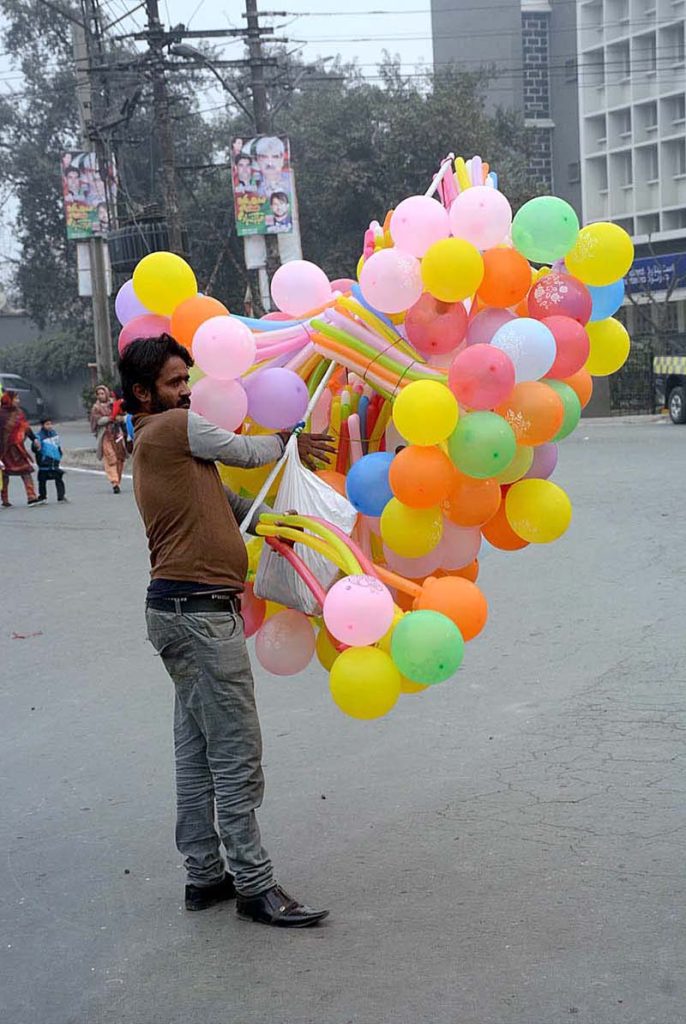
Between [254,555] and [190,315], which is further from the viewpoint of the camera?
[254,555]

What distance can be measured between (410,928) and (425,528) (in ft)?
3.85

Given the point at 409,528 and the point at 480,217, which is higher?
the point at 480,217

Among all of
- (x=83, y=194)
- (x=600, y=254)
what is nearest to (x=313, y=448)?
(x=600, y=254)

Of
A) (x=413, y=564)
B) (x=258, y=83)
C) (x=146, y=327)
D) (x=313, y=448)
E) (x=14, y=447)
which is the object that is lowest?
(x=14, y=447)

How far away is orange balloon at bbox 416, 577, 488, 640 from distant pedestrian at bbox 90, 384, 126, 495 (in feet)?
45.8

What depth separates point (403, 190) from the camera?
3341cm

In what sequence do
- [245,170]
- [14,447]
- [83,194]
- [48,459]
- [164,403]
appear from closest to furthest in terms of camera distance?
1. [164,403]
2. [48,459]
3. [14,447]
4. [83,194]
5. [245,170]

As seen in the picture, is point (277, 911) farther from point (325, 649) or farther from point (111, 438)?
point (111, 438)

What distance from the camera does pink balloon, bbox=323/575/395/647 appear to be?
11.3 ft

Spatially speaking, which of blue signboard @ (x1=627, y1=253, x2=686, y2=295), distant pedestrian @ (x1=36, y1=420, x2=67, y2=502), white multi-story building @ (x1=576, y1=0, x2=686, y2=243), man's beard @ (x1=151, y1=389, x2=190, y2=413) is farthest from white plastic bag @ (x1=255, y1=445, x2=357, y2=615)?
white multi-story building @ (x1=576, y1=0, x2=686, y2=243)

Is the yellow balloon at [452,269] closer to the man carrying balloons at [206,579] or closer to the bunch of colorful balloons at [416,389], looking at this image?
the bunch of colorful balloons at [416,389]

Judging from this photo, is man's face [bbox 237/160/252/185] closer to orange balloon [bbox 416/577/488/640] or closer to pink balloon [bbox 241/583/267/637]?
pink balloon [bbox 241/583/267/637]

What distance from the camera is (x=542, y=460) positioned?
13.2 ft

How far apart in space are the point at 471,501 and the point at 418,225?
0.81 meters
